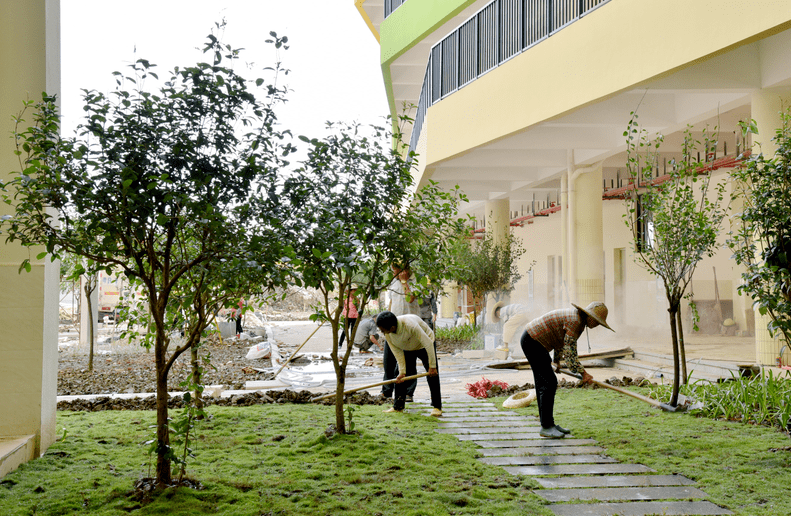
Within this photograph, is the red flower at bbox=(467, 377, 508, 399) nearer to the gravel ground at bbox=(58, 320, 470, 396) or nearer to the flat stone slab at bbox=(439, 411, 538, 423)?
the flat stone slab at bbox=(439, 411, 538, 423)

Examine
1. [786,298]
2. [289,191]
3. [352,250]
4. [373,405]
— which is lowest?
[373,405]

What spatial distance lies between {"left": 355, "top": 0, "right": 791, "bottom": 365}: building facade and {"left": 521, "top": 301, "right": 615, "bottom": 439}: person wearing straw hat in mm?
2640

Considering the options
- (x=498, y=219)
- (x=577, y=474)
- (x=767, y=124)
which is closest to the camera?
(x=577, y=474)

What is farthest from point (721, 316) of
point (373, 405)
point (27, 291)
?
point (27, 291)

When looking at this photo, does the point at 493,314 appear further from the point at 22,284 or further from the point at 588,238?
the point at 22,284

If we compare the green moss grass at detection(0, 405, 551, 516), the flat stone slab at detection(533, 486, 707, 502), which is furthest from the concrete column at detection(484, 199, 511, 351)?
the flat stone slab at detection(533, 486, 707, 502)

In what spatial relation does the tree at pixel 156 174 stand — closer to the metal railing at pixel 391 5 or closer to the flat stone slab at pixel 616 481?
the flat stone slab at pixel 616 481

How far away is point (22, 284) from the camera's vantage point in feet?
17.0

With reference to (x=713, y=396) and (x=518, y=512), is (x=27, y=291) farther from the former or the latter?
(x=713, y=396)

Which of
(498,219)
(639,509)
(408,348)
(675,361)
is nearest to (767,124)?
(675,361)

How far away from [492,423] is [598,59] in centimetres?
561

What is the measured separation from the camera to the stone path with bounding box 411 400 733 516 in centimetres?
399

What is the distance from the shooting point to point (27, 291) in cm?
519

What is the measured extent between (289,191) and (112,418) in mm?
4015
